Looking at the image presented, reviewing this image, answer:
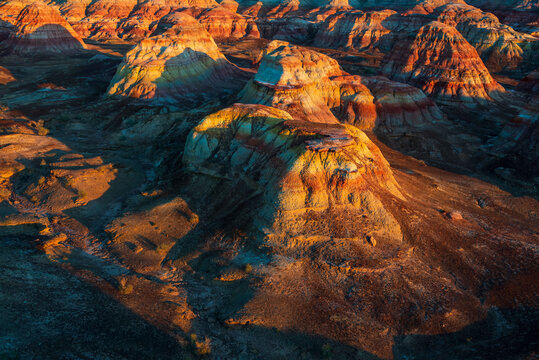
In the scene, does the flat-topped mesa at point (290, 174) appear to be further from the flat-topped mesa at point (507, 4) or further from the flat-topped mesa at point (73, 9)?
the flat-topped mesa at point (73, 9)

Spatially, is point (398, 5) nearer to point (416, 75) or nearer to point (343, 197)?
point (416, 75)

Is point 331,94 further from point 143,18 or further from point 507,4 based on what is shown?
point 143,18

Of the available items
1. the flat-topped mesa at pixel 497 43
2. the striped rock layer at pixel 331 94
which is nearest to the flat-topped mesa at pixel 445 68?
the striped rock layer at pixel 331 94

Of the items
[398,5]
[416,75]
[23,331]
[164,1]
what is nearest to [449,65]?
[416,75]

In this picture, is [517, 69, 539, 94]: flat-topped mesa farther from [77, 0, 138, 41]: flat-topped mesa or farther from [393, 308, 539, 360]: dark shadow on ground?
[77, 0, 138, 41]: flat-topped mesa

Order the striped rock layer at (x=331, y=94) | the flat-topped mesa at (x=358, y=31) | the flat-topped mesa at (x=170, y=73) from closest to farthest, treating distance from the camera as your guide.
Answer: the striped rock layer at (x=331, y=94), the flat-topped mesa at (x=170, y=73), the flat-topped mesa at (x=358, y=31)

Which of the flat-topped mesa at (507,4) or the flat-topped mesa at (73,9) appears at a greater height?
the flat-topped mesa at (507,4)

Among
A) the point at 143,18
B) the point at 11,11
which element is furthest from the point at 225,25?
the point at 11,11
